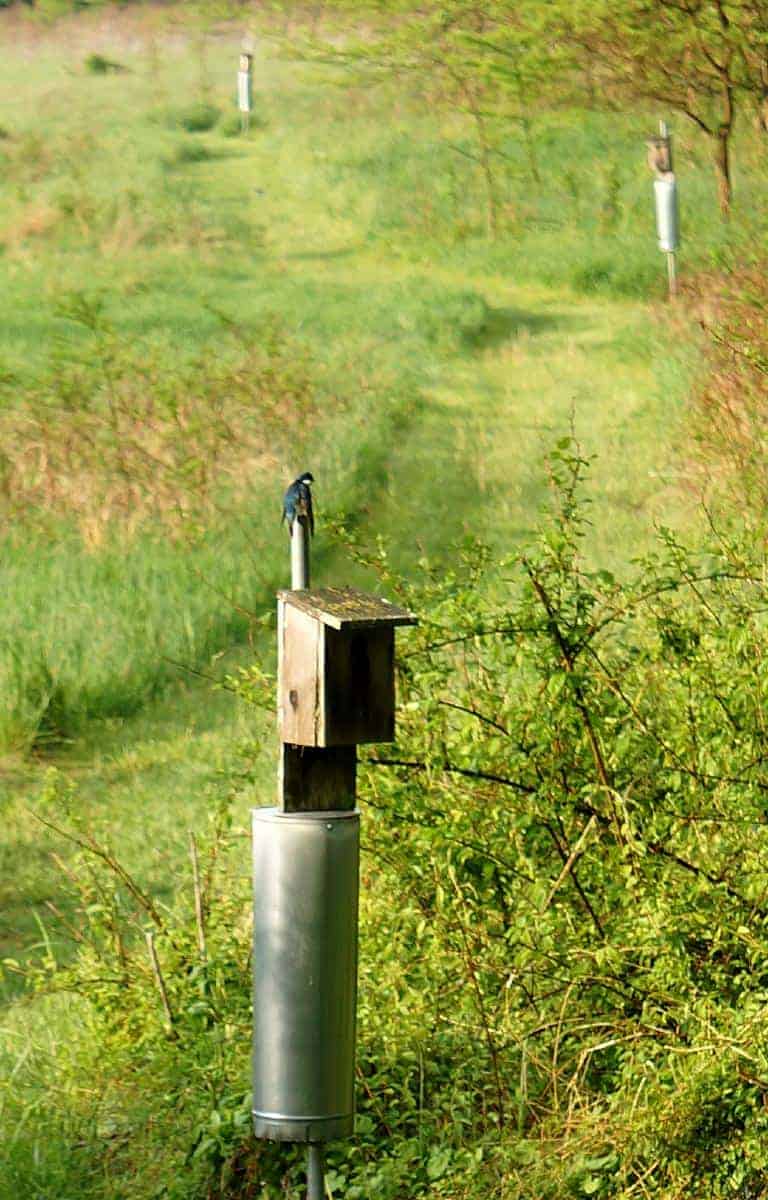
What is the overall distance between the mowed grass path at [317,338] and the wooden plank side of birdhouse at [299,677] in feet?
3.78

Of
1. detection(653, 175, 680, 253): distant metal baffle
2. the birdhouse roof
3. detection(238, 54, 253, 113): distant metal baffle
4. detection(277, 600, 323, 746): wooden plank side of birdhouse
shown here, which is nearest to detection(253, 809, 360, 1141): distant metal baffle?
detection(277, 600, 323, 746): wooden plank side of birdhouse

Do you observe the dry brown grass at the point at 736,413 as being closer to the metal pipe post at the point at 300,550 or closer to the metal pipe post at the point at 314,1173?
the metal pipe post at the point at 300,550

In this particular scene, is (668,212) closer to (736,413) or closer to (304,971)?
(736,413)

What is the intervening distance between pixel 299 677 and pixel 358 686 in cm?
13

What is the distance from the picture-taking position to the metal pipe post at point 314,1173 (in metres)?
4.27

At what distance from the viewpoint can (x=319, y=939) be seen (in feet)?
13.6

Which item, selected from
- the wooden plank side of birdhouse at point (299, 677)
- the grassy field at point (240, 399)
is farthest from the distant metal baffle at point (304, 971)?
the grassy field at point (240, 399)

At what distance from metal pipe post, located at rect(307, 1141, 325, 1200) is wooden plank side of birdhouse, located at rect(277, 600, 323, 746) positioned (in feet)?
2.80

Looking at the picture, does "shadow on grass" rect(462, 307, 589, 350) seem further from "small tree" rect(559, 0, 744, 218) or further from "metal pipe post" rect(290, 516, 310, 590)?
"metal pipe post" rect(290, 516, 310, 590)

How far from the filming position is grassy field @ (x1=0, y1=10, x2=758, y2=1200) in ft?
28.8

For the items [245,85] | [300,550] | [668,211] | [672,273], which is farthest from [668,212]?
[300,550]

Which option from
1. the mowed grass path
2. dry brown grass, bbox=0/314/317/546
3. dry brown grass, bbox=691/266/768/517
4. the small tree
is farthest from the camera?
the small tree

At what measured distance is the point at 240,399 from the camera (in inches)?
529

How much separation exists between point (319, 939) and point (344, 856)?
18 centimetres
